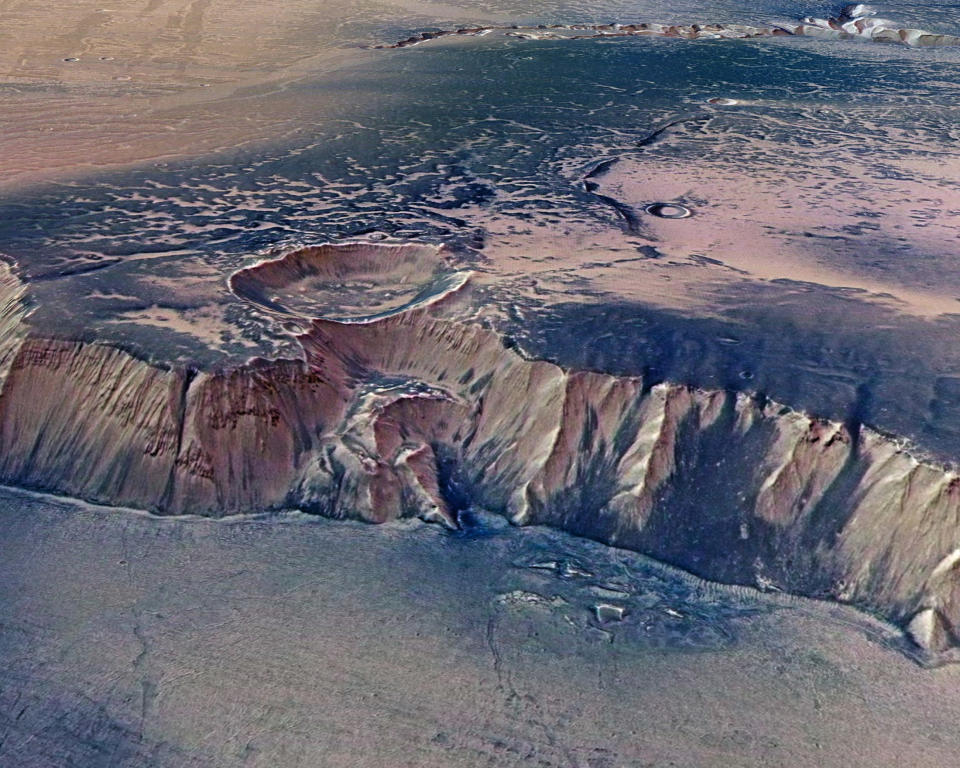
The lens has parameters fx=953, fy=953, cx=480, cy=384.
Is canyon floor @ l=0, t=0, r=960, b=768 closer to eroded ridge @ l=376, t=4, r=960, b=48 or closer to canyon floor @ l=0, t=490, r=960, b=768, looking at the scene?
canyon floor @ l=0, t=490, r=960, b=768

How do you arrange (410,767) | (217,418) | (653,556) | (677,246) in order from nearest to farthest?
(410,767)
(653,556)
(217,418)
(677,246)

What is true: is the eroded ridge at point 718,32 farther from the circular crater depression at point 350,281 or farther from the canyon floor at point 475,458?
the circular crater depression at point 350,281

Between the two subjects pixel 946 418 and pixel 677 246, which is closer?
pixel 946 418

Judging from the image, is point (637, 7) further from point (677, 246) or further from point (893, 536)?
point (893, 536)

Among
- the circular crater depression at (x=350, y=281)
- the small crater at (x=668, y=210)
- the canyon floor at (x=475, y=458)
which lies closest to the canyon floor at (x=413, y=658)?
the canyon floor at (x=475, y=458)

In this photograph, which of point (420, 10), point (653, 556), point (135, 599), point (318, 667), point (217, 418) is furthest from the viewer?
point (420, 10)

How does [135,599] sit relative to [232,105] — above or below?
below

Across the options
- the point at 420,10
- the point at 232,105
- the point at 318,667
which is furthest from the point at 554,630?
the point at 420,10
